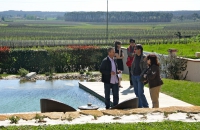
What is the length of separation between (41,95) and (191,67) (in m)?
5.96

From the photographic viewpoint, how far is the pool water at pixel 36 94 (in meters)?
13.6

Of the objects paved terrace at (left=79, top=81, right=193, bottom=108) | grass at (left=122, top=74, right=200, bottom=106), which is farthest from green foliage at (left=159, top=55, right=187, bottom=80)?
paved terrace at (left=79, top=81, right=193, bottom=108)

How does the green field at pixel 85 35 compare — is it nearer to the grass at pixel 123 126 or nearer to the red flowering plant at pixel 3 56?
the red flowering plant at pixel 3 56

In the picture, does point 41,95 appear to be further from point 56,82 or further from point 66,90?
point 56,82

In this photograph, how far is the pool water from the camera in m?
13.6

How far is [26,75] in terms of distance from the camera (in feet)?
68.1

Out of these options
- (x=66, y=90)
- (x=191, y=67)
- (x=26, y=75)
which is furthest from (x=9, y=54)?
(x=191, y=67)

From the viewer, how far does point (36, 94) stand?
15.8 meters

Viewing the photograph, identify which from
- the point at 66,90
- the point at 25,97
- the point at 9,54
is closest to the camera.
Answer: the point at 25,97

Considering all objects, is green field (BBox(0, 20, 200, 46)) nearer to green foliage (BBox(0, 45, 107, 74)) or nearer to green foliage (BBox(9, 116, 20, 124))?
green foliage (BBox(0, 45, 107, 74))

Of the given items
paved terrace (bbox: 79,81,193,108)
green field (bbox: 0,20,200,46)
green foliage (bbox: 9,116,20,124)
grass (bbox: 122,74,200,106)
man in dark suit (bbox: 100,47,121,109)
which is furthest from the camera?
green field (bbox: 0,20,200,46)

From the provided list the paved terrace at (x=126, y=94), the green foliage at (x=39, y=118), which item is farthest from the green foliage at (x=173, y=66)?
the green foliage at (x=39, y=118)

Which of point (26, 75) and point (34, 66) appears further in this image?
point (34, 66)

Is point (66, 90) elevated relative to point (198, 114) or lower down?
lower down
